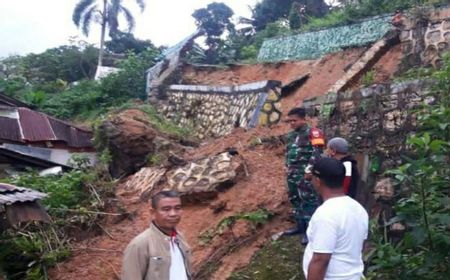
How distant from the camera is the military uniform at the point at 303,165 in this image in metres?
5.66

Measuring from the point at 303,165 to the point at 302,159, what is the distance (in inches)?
2.5

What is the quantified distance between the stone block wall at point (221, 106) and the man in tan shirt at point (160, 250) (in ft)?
26.8

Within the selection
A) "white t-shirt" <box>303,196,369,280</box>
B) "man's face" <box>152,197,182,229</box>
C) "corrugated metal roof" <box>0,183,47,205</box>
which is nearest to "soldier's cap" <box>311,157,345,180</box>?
"white t-shirt" <box>303,196,369,280</box>

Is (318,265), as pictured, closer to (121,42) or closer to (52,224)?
(52,224)

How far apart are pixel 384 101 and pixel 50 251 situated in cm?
482

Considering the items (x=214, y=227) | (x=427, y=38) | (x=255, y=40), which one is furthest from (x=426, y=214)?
(x=255, y=40)

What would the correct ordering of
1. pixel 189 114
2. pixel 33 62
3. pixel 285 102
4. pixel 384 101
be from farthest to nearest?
pixel 33 62 → pixel 189 114 → pixel 285 102 → pixel 384 101

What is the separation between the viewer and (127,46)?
35531mm

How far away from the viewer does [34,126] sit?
17203mm

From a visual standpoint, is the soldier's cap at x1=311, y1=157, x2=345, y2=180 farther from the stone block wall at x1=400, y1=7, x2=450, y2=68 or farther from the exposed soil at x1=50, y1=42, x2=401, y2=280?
the stone block wall at x1=400, y1=7, x2=450, y2=68

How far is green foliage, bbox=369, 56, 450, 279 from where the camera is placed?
355 cm

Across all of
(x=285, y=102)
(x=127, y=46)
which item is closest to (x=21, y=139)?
(x=285, y=102)

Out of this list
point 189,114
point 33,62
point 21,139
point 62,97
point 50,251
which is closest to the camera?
point 50,251

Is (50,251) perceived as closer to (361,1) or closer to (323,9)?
(361,1)
